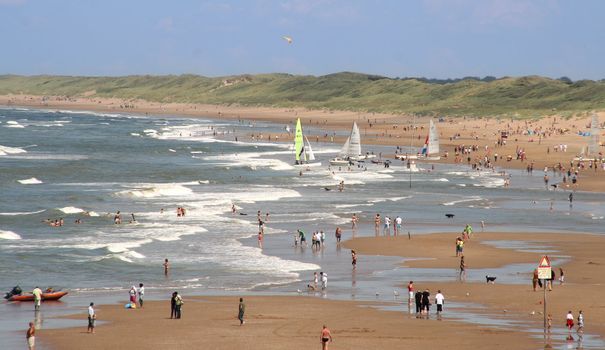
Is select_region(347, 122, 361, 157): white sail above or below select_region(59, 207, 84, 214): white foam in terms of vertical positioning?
above

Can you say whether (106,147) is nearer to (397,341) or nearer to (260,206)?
(260,206)

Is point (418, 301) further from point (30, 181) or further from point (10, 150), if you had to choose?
point (10, 150)

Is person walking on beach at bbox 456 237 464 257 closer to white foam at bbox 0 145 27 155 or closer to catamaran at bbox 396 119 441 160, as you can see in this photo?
catamaran at bbox 396 119 441 160

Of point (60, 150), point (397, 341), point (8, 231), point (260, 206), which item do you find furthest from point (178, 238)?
point (60, 150)

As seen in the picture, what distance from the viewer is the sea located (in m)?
37.9

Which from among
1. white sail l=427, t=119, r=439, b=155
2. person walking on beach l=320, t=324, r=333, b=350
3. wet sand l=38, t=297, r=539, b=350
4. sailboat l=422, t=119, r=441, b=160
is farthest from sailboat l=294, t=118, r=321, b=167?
person walking on beach l=320, t=324, r=333, b=350

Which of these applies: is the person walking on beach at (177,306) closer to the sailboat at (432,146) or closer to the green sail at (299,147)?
the green sail at (299,147)

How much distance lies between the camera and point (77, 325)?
29500mm

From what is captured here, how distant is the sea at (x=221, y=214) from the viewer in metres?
37.9

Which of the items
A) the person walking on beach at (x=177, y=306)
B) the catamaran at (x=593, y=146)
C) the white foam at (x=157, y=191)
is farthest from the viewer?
the catamaran at (x=593, y=146)

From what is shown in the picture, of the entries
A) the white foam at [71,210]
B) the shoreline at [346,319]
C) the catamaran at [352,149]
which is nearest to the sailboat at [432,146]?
the catamaran at [352,149]

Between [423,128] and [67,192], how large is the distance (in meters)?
79.2

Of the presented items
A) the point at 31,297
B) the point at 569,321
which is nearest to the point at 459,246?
the point at 569,321

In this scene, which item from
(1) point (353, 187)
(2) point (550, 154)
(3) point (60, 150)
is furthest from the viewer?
(3) point (60, 150)
